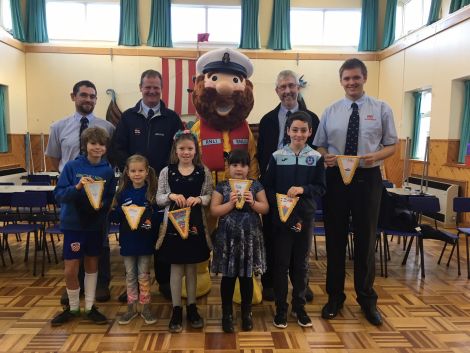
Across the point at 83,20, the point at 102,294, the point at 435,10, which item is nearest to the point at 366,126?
the point at 102,294

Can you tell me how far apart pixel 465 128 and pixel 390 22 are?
3.63 metres

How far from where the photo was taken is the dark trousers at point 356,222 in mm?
2725

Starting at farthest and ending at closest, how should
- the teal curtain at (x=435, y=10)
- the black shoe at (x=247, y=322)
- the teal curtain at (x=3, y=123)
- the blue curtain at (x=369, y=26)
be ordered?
the blue curtain at (x=369, y=26), the teal curtain at (x=3, y=123), the teal curtain at (x=435, y=10), the black shoe at (x=247, y=322)

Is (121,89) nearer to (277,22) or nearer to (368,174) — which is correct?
(277,22)

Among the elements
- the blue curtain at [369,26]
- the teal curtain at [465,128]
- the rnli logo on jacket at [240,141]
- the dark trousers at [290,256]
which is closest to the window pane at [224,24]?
the blue curtain at [369,26]

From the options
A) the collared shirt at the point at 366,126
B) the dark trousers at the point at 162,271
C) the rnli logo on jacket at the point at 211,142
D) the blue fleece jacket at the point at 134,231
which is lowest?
the dark trousers at the point at 162,271

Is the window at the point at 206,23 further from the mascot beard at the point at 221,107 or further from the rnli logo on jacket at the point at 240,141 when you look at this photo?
the rnli logo on jacket at the point at 240,141

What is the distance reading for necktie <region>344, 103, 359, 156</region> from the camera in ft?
8.95

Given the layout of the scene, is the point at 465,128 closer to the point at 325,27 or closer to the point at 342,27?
the point at 342,27

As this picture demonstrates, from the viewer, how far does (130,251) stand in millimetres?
2619

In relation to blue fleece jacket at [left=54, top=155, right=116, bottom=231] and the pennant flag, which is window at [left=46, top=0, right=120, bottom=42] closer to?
the pennant flag

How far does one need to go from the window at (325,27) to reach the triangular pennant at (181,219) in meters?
7.97

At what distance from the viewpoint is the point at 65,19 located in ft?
29.8

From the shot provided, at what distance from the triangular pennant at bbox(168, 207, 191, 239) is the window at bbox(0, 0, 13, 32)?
807cm
